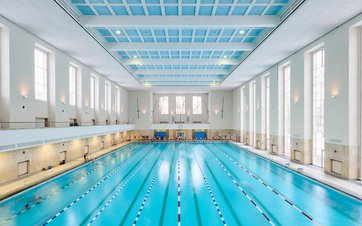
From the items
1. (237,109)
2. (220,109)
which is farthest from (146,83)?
(237,109)

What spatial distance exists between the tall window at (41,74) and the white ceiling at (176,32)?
1042 millimetres

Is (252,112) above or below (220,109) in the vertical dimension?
below

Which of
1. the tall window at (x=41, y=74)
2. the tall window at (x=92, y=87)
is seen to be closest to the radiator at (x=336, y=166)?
the tall window at (x=41, y=74)

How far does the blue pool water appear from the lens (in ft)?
20.8

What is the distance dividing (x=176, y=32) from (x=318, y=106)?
29.4ft

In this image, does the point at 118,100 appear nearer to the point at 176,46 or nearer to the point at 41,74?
the point at 41,74

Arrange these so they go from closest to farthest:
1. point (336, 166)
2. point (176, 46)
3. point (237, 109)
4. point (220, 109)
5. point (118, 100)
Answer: point (336, 166) < point (176, 46) < point (118, 100) < point (237, 109) < point (220, 109)

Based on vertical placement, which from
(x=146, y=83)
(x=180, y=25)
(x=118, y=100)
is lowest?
(x=118, y=100)

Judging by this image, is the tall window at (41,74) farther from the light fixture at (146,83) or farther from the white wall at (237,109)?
the white wall at (237,109)

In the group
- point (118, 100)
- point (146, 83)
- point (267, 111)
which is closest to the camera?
point (267, 111)

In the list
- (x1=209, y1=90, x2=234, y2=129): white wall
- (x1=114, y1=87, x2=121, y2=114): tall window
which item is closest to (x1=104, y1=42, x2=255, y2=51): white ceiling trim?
(x1=114, y1=87, x2=121, y2=114): tall window

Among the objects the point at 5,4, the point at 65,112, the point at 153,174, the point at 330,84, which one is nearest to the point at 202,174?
the point at 153,174

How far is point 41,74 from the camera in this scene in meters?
12.6

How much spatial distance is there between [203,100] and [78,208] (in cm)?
2850
